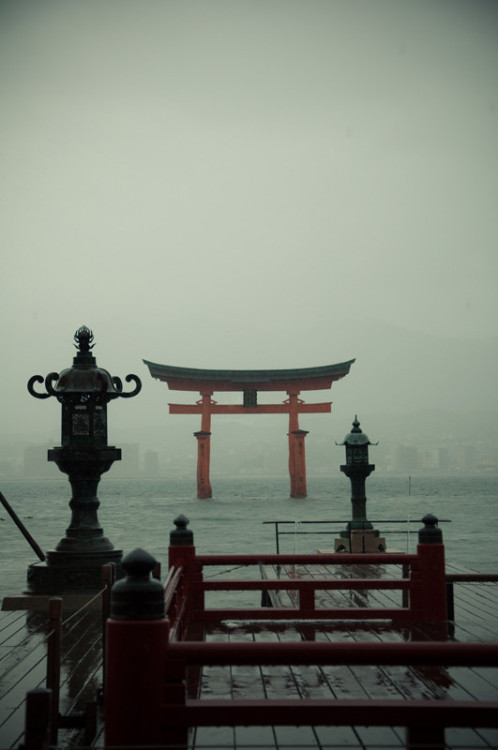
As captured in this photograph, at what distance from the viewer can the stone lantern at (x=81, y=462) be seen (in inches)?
343

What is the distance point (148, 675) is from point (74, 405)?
21.1 ft

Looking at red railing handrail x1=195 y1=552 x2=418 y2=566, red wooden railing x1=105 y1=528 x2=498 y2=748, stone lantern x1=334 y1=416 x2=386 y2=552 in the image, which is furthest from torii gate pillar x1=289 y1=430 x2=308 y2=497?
red wooden railing x1=105 y1=528 x2=498 y2=748

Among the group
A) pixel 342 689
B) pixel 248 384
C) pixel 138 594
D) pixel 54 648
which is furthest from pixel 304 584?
pixel 248 384

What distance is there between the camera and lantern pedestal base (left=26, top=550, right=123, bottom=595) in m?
8.61

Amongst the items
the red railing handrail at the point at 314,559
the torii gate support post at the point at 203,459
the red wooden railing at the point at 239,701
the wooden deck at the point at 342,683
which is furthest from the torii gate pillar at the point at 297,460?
the red wooden railing at the point at 239,701

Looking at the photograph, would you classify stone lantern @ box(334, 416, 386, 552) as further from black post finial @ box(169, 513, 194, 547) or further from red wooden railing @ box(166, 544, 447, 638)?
black post finial @ box(169, 513, 194, 547)

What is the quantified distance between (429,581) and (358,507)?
347 inches

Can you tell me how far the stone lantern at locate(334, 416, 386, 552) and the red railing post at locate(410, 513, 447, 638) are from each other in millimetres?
7865

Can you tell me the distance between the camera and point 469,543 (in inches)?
1601

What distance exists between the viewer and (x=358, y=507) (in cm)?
1534

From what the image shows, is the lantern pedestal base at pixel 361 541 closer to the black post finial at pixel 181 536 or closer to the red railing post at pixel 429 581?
the red railing post at pixel 429 581

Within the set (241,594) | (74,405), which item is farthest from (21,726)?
(241,594)

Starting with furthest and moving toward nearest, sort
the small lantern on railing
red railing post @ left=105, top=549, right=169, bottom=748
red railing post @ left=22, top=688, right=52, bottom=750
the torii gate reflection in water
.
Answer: the torii gate reflection in water < the small lantern on railing < red railing post @ left=105, top=549, right=169, bottom=748 < red railing post @ left=22, top=688, right=52, bottom=750

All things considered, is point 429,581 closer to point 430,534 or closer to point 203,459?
point 430,534
